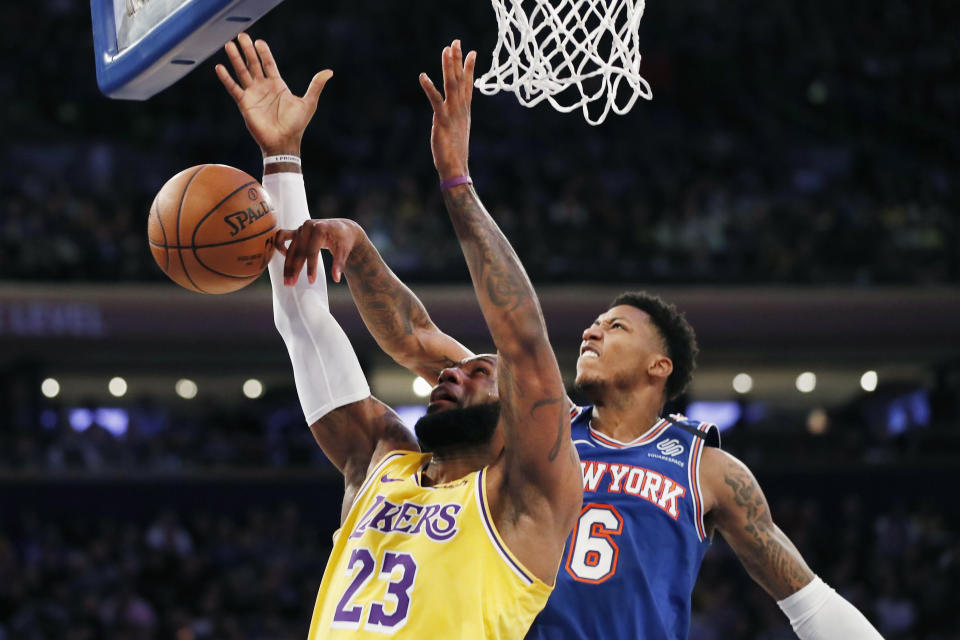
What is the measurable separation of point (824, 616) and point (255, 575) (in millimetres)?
8163

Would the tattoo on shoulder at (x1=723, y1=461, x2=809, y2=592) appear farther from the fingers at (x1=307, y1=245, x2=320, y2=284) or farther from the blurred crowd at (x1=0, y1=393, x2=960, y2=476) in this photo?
the blurred crowd at (x1=0, y1=393, x2=960, y2=476)

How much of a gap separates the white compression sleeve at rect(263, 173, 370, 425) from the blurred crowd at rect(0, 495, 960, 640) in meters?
7.28

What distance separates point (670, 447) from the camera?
12.9ft

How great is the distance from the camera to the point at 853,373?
50.8ft

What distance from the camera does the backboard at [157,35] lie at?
10.4ft

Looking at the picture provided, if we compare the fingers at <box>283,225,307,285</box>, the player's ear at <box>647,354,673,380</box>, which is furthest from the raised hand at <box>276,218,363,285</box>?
the player's ear at <box>647,354,673,380</box>

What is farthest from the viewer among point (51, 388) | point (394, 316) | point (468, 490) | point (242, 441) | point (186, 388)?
point (186, 388)

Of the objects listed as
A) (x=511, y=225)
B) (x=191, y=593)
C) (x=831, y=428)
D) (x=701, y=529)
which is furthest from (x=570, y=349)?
(x=701, y=529)

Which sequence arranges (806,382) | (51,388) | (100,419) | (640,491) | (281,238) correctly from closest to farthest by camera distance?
(281,238)
(640,491)
(100,419)
(51,388)
(806,382)

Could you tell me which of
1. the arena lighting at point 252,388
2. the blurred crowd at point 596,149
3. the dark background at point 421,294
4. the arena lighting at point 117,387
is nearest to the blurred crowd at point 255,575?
the dark background at point 421,294

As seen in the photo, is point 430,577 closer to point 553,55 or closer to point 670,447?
point 670,447

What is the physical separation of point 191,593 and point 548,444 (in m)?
8.81

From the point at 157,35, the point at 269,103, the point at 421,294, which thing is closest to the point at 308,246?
the point at 269,103

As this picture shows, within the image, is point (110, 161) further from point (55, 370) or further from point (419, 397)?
point (419, 397)
